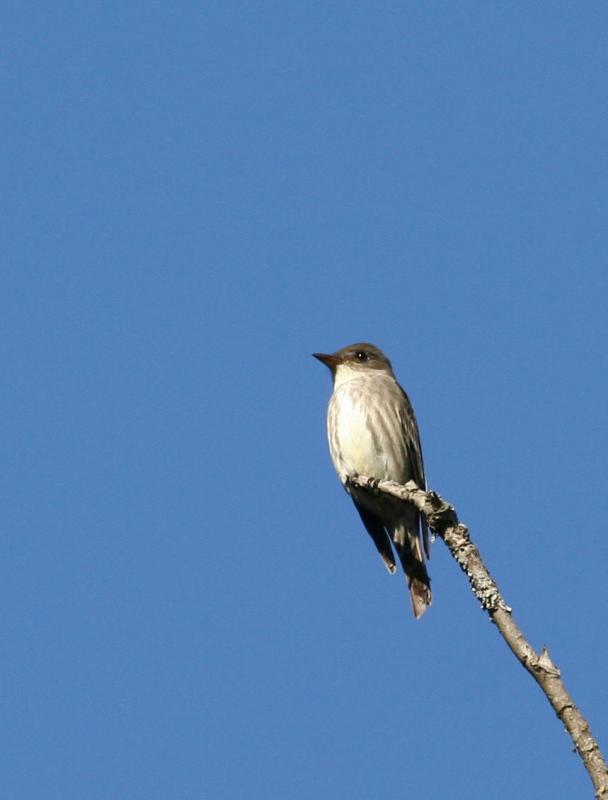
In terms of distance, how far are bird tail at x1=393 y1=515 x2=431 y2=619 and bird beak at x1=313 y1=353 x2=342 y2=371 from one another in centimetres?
201

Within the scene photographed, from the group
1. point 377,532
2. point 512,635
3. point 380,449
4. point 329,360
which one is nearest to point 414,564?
point 377,532

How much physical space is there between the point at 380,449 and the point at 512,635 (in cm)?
672

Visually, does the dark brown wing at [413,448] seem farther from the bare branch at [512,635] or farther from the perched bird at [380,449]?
the bare branch at [512,635]

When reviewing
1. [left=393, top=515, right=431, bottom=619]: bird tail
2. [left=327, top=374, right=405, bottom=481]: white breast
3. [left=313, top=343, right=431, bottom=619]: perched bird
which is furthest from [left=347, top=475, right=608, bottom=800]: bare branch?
[left=327, top=374, right=405, bottom=481]: white breast

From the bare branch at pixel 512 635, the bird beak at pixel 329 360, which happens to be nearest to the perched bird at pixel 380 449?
the bird beak at pixel 329 360

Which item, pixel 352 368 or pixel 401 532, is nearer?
pixel 401 532

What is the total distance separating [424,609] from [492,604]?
5704 millimetres

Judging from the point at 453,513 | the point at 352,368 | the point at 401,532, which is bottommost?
the point at 453,513

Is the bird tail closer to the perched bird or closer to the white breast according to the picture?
the perched bird

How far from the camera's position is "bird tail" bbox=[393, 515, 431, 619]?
32.7ft

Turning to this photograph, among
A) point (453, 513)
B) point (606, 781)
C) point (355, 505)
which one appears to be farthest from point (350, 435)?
point (606, 781)

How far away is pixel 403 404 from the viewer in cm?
1140

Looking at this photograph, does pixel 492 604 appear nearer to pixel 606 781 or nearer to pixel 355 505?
pixel 606 781

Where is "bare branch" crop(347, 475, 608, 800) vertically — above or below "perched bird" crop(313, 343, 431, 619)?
below
